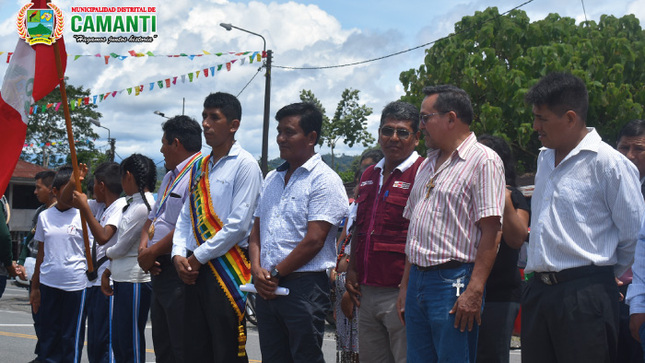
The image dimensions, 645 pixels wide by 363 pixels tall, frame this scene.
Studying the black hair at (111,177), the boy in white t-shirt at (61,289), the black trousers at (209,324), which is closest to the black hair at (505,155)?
the black trousers at (209,324)

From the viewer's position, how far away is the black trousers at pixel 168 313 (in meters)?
4.74

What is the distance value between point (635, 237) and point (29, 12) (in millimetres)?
5115

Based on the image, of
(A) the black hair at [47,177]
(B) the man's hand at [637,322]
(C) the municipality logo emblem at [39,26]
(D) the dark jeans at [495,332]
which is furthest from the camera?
(A) the black hair at [47,177]

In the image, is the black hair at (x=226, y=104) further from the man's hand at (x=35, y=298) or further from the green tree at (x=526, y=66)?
the green tree at (x=526, y=66)

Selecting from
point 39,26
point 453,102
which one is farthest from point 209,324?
point 39,26

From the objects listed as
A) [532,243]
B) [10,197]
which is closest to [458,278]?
[532,243]

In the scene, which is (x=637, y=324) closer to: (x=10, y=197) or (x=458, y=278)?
(x=458, y=278)

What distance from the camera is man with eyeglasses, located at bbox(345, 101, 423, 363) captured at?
13.8ft

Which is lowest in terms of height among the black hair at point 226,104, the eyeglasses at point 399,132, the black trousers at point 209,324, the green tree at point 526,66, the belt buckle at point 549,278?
the black trousers at point 209,324

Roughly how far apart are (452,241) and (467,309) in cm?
35

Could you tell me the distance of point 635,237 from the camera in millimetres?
3441

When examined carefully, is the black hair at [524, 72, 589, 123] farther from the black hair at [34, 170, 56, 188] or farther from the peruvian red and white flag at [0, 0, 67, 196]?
the black hair at [34, 170, 56, 188]

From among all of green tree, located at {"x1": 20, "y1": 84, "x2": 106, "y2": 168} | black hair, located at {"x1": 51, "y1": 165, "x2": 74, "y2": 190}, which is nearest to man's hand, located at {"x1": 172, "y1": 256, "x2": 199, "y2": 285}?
black hair, located at {"x1": 51, "y1": 165, "x2": 74, "y2": 190}

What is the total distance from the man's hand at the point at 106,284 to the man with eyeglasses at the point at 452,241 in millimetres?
3131
